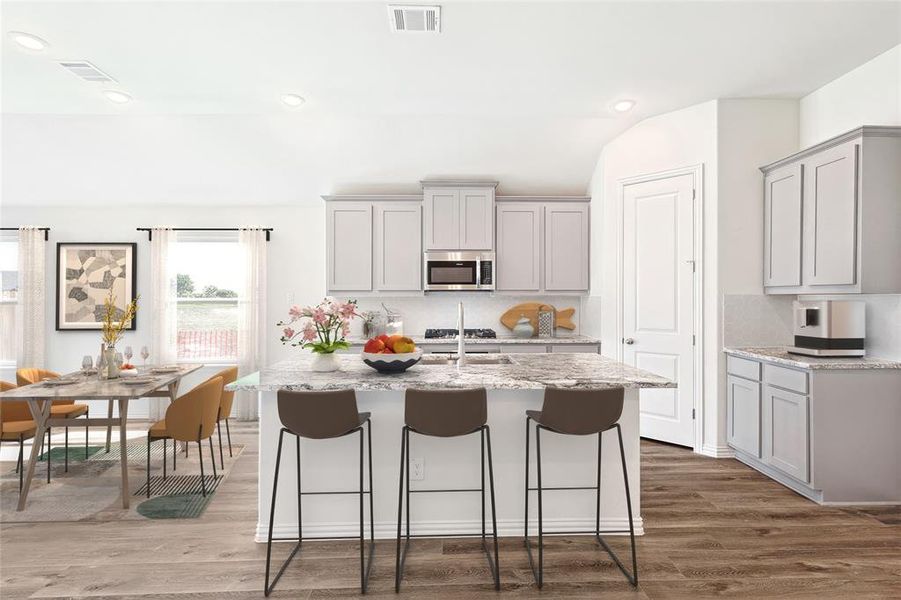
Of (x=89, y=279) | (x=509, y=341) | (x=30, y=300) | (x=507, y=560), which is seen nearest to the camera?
(x=507, y=560)

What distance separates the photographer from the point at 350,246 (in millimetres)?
5633

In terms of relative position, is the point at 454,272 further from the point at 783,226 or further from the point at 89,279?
the point at 89,279

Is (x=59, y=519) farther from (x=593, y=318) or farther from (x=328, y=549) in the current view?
(x=593, y=318)

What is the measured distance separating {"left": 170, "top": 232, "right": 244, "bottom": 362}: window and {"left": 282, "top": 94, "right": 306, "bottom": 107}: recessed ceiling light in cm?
229

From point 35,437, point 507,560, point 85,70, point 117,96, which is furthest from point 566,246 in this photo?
point 35,437

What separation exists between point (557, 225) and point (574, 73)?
211cm

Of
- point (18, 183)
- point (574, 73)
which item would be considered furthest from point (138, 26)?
point (18, 183)

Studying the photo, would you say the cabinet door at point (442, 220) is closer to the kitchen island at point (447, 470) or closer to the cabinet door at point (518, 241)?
the cabinet door at point (518, 241)

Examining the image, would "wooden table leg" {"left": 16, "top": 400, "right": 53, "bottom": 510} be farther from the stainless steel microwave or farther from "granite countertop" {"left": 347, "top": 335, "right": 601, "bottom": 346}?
the stainless steel microwave

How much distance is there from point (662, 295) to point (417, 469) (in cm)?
291

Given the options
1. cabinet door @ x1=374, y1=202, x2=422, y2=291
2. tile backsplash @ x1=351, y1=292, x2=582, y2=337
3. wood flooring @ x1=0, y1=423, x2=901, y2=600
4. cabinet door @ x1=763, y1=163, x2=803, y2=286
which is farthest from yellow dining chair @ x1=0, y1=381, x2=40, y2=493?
cabinet door @ x1=763, y1=163, x2=803, y2=286

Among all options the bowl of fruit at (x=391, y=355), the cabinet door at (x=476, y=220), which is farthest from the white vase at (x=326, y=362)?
the cabinet door at (x=476, y=220)

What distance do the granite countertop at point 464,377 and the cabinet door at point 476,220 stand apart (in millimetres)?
2419

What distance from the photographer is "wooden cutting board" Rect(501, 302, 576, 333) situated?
596cm
